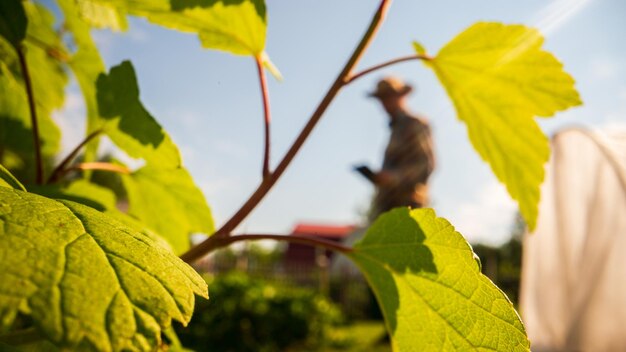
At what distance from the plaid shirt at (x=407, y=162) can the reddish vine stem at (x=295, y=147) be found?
204 inches

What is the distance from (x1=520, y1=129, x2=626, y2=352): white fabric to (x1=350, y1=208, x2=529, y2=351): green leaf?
116 inches

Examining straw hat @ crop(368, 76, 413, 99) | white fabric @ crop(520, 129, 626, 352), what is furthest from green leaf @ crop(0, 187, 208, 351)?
straw hat @ crop(368, 76, 413, 99)

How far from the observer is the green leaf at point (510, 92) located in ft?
2.52

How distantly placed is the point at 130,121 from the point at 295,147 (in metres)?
0.25

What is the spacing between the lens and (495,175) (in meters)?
0.81

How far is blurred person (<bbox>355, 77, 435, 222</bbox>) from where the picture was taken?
19.1 feet

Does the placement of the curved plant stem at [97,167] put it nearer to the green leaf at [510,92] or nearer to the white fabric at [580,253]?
the green leaf at [510,92]

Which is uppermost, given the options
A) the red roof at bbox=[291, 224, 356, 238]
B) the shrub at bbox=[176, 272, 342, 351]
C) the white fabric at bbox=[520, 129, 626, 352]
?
the white fabric at bbox=[520, 129, 626, 352]

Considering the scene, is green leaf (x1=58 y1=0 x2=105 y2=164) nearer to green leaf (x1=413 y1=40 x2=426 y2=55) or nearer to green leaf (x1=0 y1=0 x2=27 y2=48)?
green leaf (x1=0 y1=0 x2=27 y2=48)

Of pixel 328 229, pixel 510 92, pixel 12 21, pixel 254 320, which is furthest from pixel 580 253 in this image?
pixel 328 229

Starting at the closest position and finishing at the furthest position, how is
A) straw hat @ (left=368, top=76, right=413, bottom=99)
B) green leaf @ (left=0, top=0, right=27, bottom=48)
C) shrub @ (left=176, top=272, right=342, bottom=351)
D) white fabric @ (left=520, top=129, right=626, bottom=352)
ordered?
green leaf @ (left=0, top=0, right=27, bottom=48)
white fabric @ (left=520, top=129, right=626, bottom=352)
straw hat @ (left=368, top=76, right=413, bottom=99)
shrub @ (left=176, top=272, right=342, bottom=351)

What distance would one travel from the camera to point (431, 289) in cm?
56

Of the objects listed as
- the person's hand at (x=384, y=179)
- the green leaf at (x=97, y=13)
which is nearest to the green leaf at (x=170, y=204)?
the green leaf at (x=97, y=13)

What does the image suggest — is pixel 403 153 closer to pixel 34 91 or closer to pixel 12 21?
pixel 34 91
